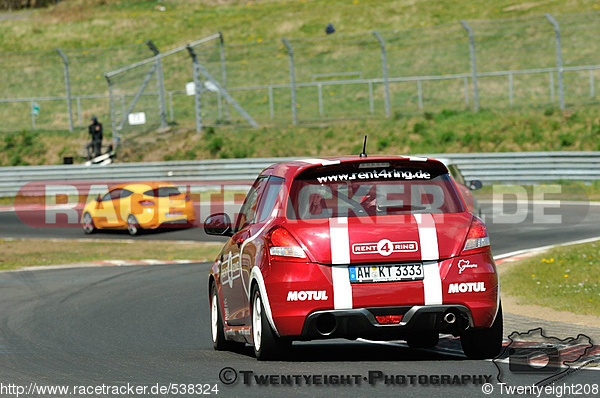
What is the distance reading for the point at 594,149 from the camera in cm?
3044

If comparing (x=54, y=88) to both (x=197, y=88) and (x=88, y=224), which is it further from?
(x=88, y=224)

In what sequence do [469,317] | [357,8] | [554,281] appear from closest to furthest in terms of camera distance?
1. [469,317]
2. [554,281]
3. [357,8]

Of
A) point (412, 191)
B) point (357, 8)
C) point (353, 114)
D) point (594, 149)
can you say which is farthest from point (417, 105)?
point (412, 191)

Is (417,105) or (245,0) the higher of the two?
(245,0)

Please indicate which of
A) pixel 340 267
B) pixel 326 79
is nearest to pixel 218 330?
pixel 340 267

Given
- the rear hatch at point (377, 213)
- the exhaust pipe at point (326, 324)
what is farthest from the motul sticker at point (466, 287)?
the exhaust pipe at point (326, 324)

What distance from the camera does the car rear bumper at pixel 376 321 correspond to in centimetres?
759

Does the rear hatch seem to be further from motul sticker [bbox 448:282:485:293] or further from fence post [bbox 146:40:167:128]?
fence post [bbox 146:40:167:128]

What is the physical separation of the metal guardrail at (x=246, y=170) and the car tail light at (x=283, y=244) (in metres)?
20.1

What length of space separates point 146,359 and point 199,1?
6322 centimetres

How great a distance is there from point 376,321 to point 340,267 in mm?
462

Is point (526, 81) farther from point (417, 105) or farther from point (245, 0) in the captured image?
point (245, 0)

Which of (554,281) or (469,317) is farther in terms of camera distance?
(554,281)

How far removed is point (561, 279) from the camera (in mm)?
14281
